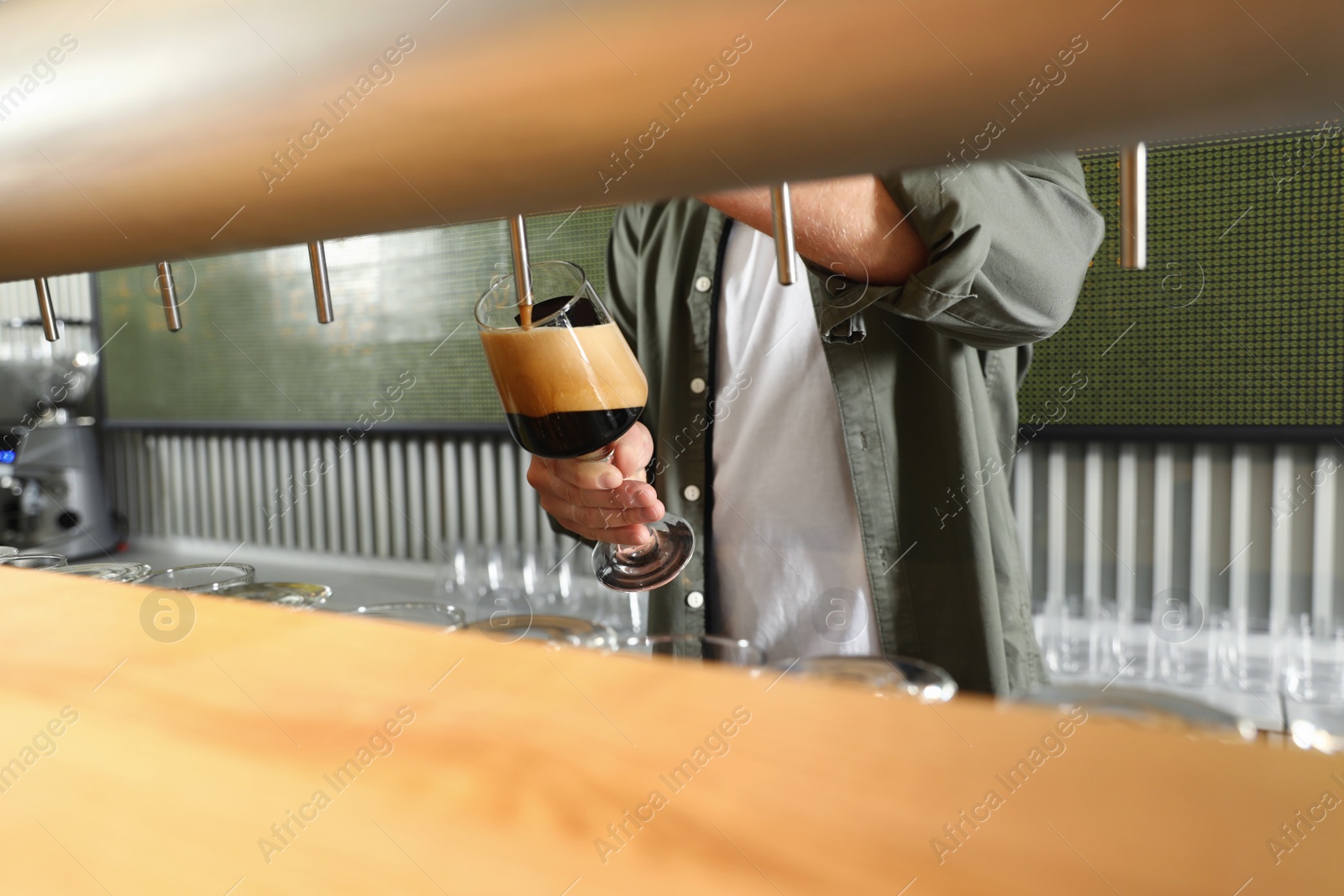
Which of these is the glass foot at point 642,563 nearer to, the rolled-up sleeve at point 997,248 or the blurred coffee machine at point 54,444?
the rolled-up sleeve at point 997,248

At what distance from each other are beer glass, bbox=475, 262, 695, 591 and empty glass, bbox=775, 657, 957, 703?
240 millimetres

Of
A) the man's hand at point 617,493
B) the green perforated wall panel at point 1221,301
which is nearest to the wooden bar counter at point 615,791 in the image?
the man's hand at point 617,493

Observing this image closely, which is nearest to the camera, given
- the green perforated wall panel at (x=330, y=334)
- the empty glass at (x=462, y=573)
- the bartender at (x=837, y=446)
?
the bartender at (x=837, y=446)

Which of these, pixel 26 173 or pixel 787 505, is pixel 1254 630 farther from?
pixel 26 173

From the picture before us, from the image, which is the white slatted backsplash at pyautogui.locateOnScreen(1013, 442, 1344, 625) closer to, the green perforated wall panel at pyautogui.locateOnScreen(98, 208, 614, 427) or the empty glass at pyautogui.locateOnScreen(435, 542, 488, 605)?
the green perforated wall panel at pyautogui.locateOnScreen(98, 208, 614, 427)

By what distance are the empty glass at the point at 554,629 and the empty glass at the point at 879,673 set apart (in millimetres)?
121

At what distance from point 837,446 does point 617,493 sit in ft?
1.59

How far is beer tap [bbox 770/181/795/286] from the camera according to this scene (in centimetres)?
21

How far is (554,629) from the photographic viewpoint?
1.59ft

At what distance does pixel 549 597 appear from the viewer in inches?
108

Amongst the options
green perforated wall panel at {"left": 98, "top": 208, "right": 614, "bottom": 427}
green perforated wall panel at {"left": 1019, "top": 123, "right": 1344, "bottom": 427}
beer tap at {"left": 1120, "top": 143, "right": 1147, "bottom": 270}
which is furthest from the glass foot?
green perforated wall panel at {"left": 98, "top": 208, "right": 614, "bottom": 427}

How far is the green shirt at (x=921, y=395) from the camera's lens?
0.84m

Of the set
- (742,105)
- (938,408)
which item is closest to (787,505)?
(938,408)

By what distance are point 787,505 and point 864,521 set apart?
99mm
